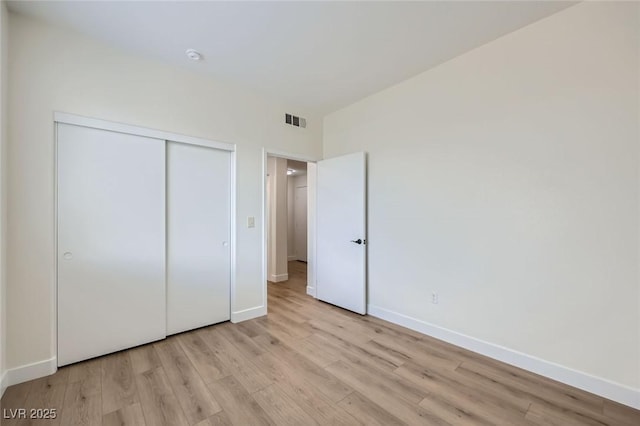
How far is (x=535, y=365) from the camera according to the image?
2133mm

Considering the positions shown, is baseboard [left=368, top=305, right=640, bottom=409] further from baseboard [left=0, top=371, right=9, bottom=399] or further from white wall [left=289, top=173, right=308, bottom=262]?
white wall [left=289, top=173, right=308, bottom=262]

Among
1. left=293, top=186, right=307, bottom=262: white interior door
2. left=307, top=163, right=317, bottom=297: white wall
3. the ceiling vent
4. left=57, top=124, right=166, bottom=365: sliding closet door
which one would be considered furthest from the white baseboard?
the ceiling vent

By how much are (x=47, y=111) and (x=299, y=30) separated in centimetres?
215

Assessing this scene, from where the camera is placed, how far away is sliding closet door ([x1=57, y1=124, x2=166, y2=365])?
2.19 metres

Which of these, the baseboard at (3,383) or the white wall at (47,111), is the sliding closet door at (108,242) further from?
the baseboard at (3,383)

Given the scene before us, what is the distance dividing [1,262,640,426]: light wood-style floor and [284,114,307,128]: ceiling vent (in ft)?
9.03

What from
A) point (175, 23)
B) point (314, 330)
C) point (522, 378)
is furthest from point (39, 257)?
point (522, 378)

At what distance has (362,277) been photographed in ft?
11.0

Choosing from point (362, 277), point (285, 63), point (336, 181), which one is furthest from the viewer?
point (336, 181)

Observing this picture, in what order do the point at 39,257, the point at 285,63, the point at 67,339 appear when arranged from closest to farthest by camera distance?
the point at 39,257
the point at 67,339
the point at 285,63

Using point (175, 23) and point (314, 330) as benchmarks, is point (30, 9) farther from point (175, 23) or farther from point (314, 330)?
point (314, 330)

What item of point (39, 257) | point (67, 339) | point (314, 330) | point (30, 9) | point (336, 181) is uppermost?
point (30, 9)

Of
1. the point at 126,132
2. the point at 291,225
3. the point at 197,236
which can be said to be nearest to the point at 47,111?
the point at 126,132

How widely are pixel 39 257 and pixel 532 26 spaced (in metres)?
4.40
